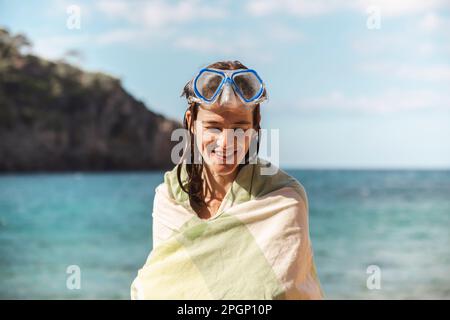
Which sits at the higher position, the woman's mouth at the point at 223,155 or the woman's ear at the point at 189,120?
the woman's ear at the point at 189,120

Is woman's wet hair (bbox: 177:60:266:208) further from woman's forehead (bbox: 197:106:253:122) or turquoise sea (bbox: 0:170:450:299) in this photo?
turquoise sea (bbox: 0:170:450:299)

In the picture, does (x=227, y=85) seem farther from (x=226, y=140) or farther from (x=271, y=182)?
(x=271, y=182)

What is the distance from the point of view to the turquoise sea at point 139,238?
15.6 meters

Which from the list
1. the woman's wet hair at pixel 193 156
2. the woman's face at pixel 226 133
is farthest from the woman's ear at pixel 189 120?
the woman's face at pixel 226 133

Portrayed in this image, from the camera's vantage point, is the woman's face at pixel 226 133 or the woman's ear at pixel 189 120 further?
the woman's ear at pixel 189 120

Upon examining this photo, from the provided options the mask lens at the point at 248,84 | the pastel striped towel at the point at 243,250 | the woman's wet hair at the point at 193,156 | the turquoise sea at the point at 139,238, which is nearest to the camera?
the pastel striped towel at the point at 243,250

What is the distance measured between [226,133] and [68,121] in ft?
165

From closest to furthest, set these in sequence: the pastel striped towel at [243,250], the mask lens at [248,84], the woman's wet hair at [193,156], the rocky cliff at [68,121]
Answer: the pastel striped towel at [243,250], the mask lens at [248,84], the woman's wet hair at [193,156], the rocky cliff at [68,121]

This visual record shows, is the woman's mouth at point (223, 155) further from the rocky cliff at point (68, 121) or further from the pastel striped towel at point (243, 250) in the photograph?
the rocky cliff at point (68, 121)

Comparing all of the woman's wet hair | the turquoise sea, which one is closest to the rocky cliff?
the turquoise sea

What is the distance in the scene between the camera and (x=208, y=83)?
2.61m

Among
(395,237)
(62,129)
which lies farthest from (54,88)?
(395,237)

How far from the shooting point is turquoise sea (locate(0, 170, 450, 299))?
1563 cm

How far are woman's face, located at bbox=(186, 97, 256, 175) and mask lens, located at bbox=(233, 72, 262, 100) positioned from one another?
1.9 inches
